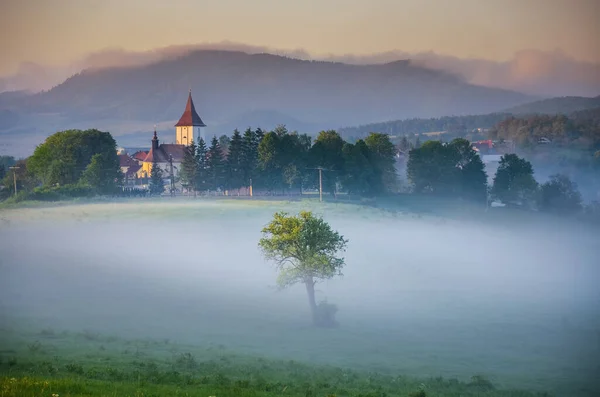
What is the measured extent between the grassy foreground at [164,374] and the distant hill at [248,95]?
45.0 meters

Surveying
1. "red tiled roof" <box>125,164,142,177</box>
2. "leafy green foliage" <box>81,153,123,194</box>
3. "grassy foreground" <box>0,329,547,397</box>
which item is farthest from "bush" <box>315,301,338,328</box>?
"red tiled roof" <box>125,164,142,177</box>

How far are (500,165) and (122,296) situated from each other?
178 ft

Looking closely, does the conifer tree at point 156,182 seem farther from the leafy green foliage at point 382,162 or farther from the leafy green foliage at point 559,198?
the leafy green foliage at point 559,198

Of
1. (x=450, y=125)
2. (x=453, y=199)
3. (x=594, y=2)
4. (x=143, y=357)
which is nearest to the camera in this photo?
(x=143, y=357)

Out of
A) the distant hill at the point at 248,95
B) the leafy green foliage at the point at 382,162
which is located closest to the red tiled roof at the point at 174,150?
the distant hill at the point at 248,95

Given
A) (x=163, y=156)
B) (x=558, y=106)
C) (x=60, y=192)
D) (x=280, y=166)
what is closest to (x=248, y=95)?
(x=163, y=156)

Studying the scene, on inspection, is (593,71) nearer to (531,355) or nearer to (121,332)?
(531,355)

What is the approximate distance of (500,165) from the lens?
82.8 meters

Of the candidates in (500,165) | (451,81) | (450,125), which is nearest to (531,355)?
(500,165)

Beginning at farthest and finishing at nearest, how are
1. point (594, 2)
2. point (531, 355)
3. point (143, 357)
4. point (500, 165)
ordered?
point (500, 165) → point (594, 2) → point (531, 355) → point (143, 357)

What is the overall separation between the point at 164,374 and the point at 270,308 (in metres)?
17.9

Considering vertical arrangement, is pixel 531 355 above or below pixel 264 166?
below

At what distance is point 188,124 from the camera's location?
97.4m

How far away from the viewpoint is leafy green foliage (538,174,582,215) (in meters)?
74.6
